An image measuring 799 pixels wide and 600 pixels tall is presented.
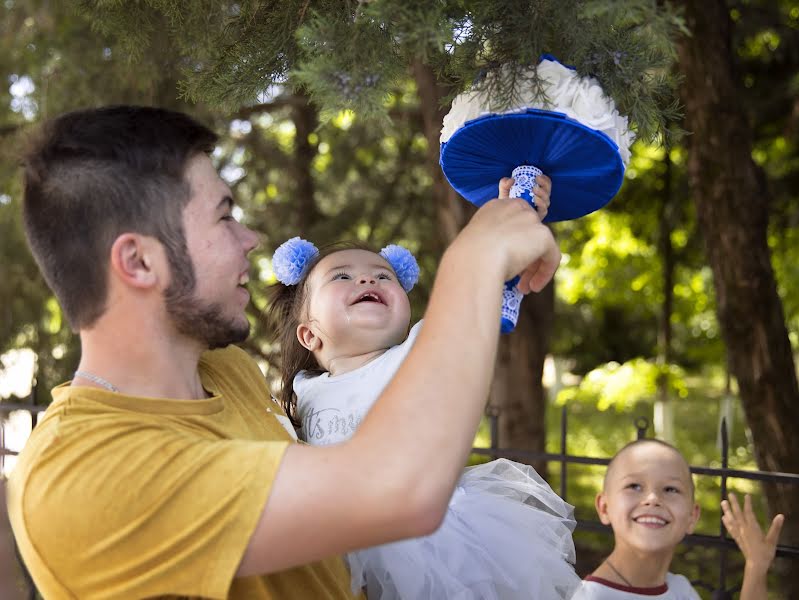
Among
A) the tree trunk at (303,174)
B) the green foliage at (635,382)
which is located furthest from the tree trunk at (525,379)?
the green foliage at (635,382)

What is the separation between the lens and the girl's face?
8.49ft

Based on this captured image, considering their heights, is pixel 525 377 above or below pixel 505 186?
below

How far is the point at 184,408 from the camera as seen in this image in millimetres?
1521

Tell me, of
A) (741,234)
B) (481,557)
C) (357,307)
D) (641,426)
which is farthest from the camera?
(741,234)

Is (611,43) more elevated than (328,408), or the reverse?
(611,43)

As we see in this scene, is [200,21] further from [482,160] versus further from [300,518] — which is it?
[300,518]

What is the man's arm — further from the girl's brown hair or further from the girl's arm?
Result: the girl's arm

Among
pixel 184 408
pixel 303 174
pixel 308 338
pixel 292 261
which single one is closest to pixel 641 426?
pixel 308 338

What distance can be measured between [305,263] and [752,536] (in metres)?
1.75

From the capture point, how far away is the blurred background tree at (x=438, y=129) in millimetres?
1522

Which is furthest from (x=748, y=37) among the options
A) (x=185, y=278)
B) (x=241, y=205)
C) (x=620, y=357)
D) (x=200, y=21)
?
(x=620, y=357)

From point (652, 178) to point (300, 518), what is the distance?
A: 27.2ft

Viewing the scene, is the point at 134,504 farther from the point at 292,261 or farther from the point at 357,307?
the point at 292,261

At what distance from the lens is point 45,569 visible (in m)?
1.35
